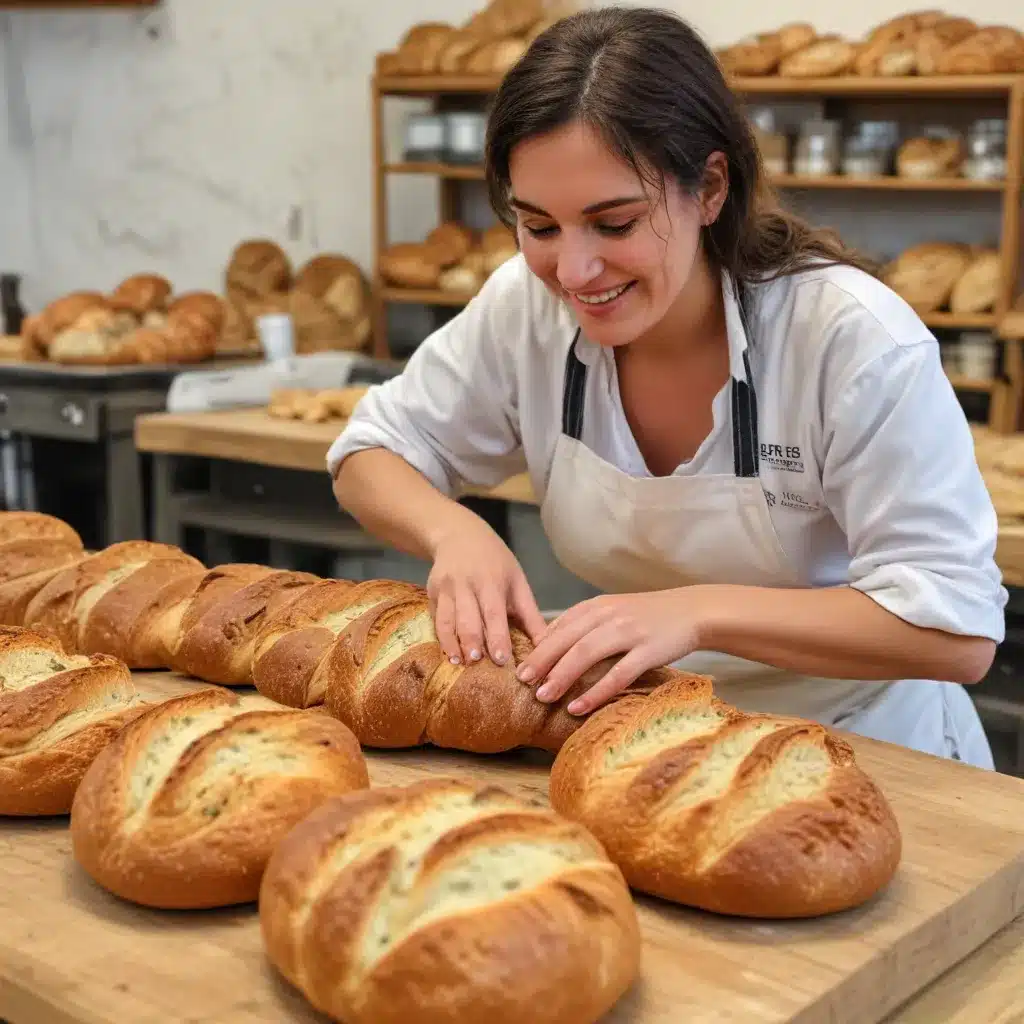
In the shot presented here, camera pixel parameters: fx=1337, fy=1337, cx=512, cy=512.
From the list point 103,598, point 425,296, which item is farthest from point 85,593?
point 425,296

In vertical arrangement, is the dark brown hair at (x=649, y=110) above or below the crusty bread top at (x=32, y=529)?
above

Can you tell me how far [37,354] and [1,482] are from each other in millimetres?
414

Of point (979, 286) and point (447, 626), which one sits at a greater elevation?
point (979, 286)

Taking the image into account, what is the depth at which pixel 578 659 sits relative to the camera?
4.28 feet

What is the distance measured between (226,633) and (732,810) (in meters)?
0.69

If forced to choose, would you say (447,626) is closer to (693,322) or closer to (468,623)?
(468,623)

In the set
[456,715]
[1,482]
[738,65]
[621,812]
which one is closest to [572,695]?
[456,715]

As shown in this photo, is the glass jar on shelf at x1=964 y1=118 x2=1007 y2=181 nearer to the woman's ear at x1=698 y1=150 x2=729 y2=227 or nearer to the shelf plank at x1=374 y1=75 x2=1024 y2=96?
the shelf plank at x1=374 y1=75 x2=1024 y2=96

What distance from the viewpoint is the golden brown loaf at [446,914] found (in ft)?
2.72

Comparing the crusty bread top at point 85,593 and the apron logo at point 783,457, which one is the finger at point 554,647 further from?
the crusty bread top at point 85,593

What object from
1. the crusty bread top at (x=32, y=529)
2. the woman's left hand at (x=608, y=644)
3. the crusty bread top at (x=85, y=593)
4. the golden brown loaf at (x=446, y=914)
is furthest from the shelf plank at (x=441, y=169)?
the golden brown loaf at (x=446, y=914)

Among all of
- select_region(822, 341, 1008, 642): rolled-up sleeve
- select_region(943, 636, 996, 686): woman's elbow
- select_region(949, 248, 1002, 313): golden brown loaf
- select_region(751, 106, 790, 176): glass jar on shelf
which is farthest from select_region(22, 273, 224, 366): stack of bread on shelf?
select_region(943, 636, 996, 686): woman's elbow

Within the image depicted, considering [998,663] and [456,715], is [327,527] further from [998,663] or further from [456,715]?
[456,715]

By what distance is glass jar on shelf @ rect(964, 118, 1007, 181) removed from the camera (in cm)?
343
